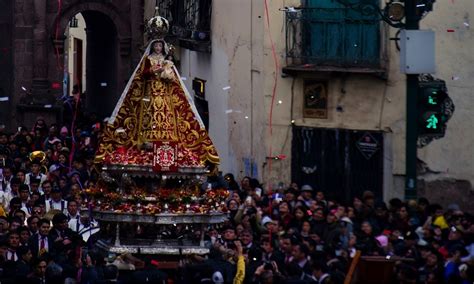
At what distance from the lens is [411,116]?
1961 centimetres

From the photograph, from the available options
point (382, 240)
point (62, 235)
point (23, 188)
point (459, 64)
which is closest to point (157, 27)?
point (62, 235)

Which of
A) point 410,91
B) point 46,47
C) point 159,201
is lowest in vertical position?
point 159,201

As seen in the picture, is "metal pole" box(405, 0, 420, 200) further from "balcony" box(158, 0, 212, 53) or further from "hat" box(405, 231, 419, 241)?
"balcony" box(158, 0, 212, 53)

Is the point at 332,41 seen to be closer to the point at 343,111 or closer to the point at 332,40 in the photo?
the point at 332,40

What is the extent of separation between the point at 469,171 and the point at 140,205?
798 centimetres

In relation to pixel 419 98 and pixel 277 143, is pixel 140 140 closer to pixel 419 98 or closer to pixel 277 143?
pixel 419 98

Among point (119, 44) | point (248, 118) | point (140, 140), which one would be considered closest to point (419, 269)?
point (140, 140)

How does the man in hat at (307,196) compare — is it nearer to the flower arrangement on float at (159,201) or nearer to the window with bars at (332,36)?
the window with bars at (332,36)

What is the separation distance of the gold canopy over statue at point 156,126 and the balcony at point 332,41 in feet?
23.9

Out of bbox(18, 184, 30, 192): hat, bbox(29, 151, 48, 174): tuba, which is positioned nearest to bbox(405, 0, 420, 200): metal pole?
bbox(18, 184, 30, 192): hat

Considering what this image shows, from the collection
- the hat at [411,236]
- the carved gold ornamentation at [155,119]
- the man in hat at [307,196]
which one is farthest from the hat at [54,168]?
the hat at [411,236]

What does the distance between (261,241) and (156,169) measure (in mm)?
1826

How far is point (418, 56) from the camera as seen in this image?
65.7 ft

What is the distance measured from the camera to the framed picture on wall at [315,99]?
90.7 feet
